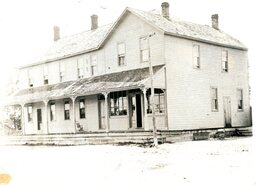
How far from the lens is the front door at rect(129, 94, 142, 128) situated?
20547 millimetres

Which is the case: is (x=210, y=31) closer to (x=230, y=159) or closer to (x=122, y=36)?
(x=122, y=36)

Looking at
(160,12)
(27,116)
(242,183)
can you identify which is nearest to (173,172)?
(242,183)

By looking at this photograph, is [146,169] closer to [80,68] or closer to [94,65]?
[94,65]

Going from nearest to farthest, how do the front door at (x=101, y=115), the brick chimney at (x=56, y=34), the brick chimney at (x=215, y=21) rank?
the front door at (x=101, y=115) < the brick chimney at (x=215, y=21) < the brick chimney at (x=56, y=34)

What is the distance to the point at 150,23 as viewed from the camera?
1939 cm

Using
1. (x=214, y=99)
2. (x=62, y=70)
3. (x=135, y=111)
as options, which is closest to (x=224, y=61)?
(x=214, y=99)

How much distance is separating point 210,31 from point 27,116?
1365 cm

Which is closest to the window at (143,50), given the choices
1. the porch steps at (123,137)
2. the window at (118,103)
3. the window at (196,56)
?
the window at (118,103)

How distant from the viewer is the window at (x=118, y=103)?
21125 mm

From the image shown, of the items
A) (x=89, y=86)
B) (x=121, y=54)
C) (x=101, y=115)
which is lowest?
(x=101, y=115)

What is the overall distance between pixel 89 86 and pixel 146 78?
425 centimetres

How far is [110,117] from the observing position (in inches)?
860

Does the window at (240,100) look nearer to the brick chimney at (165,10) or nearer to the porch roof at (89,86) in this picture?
the brick chimney at (165,10)

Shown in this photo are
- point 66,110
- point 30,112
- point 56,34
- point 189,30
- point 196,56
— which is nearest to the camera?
point 196,56
